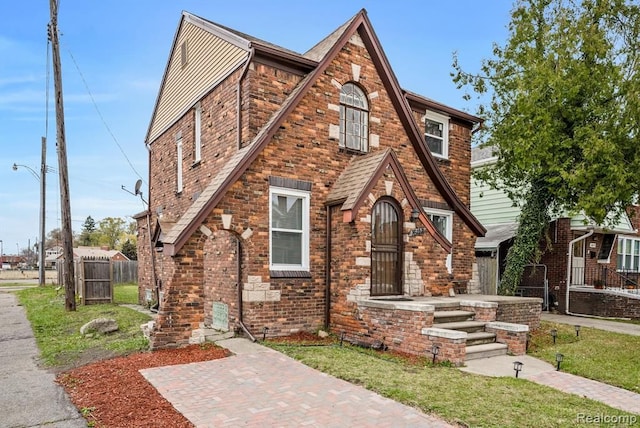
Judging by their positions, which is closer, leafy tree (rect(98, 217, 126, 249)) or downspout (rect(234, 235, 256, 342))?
downspout (rect(234, 235, 256, 342))

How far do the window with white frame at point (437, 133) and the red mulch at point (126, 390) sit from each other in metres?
9.37

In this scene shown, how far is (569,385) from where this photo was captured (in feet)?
21.9

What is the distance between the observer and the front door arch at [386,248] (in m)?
9.98

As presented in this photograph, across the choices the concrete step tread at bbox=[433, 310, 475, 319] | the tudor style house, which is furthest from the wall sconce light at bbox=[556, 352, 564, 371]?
the tudor style house

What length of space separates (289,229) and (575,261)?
1451 cm

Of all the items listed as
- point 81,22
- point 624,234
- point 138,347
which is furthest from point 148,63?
point 624,234

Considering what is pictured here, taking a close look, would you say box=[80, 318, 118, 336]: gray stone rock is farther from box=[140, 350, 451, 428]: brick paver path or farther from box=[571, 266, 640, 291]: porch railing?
box=[571, 266, 640, 291]: porch railing

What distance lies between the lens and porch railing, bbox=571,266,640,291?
59.4 ft

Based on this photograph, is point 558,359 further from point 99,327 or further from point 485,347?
point 99,327

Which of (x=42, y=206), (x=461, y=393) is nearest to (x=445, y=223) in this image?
(x=461, y=393)

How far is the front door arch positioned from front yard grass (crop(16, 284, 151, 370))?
17.2ft

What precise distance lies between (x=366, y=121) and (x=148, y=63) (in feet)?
35.2

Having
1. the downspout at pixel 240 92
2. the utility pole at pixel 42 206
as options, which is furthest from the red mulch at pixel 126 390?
the utility pole at pixel 42 206

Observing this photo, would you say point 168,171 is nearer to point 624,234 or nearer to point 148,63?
point 148,63
